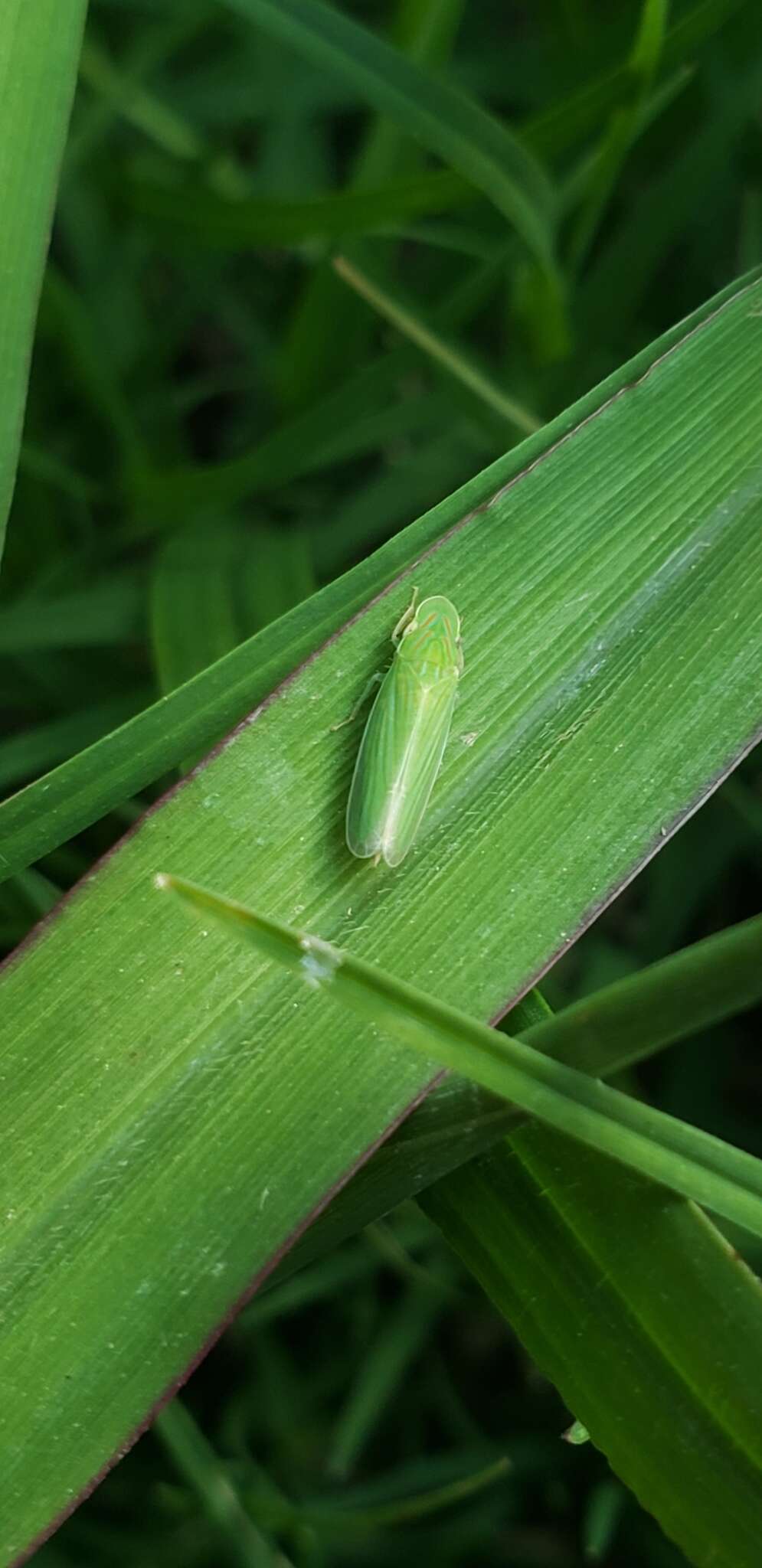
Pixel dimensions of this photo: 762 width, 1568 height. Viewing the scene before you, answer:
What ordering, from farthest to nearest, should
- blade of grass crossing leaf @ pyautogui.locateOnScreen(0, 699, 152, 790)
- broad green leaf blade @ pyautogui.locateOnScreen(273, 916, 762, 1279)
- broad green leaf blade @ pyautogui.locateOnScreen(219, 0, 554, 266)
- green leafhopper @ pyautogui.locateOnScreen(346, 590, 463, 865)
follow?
blade of grass crossing leaf @ pyautogui.locateOnScreen(0, 699, 152, 790) < broad green leaf blade @ pyautogui.locateOnScreen(219, 0, 554, 266) < green leafhopper @ pyautogui.locateOnScreen(346, 590, 463, 865) < broad green leaf blade @ pyautogui.locateOnScreen(273, 916, 762, 1279)

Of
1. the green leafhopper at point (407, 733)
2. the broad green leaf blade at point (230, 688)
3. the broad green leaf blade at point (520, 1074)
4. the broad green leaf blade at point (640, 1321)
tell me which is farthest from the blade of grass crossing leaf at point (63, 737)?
the broad green leaf blade at point (640, 1321)

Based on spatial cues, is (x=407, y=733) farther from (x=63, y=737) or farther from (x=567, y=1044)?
(x=63, y=737)

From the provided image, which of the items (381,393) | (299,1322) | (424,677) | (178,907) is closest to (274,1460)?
(299,1322)

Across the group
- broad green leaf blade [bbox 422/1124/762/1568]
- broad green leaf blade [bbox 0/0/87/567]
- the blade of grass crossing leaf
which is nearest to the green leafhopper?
broad green leaf blade [bbox 422/1124/762/1568]

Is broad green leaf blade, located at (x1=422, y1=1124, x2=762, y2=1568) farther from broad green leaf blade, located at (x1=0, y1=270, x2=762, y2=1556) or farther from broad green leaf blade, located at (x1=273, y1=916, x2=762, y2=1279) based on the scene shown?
broad green leaf blade, located at (x1=0, y1=270, x2=762, y2=1556)

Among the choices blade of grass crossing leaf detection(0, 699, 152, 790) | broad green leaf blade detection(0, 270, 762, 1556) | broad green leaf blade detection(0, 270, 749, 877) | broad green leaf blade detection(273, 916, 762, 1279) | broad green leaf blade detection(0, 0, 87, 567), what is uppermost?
blade of grass crossing leaf detection(0, 699, 152, 790)

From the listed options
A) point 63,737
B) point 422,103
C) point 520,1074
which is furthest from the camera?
point 63,737

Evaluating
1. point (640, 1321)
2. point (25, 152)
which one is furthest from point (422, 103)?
point (640, 1321)
